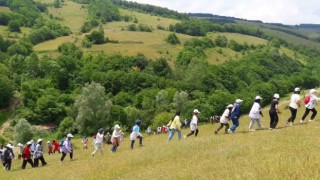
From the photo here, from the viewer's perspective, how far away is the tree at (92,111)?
83.4 m

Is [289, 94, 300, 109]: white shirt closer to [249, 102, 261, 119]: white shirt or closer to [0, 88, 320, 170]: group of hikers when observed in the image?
[0, 88, 320, 170]: group of hikers

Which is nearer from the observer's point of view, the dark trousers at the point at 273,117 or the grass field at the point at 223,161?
the grass field at the point at 223,161

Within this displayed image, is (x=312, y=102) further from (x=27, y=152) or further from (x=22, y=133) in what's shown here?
(x=22, y=133)

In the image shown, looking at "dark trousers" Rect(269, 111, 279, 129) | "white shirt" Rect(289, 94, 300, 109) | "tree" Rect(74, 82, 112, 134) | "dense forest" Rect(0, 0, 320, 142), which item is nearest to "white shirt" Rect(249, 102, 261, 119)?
"dark trousers" Rect(269, 111, 279, 129)

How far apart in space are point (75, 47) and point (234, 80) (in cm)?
6315

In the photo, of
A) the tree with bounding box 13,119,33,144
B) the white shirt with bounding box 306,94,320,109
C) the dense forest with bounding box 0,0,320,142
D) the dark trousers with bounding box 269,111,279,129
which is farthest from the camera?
the dense forest with bounding box 0,0,320,142

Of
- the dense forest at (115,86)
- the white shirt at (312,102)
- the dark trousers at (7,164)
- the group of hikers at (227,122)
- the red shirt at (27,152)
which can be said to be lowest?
the dense forest at (115,86)

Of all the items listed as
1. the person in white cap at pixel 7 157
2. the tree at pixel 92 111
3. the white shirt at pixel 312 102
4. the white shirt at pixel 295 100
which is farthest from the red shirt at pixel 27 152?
the tree at pixel 92 111

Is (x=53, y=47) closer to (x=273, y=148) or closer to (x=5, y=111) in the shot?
(x=5, y=111)

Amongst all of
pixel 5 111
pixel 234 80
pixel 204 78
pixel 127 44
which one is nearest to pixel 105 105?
pixel 5 111

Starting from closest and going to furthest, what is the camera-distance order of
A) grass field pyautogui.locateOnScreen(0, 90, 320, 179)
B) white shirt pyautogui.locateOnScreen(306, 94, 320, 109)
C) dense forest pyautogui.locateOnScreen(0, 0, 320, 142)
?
1. grass field pyautogui.locateOnScreen(0, 90, 320, 179)
2. white shirt pyautogui.locateOnScreen(306, 94, 320, 109)
3. dense forest pyautogui.locateOnScreen(0, 0, 320, 142)

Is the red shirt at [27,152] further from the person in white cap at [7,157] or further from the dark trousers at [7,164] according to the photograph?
the dark trousers at [7,164]

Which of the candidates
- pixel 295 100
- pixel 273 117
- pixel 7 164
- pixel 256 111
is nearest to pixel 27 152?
pixel 7 164

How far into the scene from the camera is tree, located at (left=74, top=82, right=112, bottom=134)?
274ft
